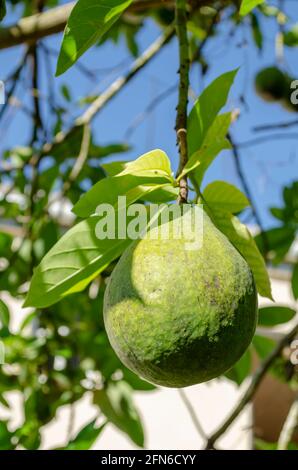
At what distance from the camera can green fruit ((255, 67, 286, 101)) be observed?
2703 millimetres

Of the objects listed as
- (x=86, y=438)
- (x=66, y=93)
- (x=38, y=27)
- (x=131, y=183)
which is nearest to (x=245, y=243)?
(x=131, y=183)

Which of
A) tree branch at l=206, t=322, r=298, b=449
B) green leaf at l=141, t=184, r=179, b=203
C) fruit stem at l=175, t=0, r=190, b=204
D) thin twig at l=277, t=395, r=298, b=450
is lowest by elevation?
thin twig at l=277, t=395, r=298, b=450

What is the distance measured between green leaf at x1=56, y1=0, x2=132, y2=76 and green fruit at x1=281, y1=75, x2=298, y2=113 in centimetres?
196

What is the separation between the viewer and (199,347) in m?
0.66

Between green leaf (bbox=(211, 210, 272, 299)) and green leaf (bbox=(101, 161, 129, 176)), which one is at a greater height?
green leaf (bbox=(101, 161, 129, 176))

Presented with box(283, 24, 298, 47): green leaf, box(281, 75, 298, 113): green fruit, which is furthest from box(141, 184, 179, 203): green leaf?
box(281, 75, 298, 113): green fruit

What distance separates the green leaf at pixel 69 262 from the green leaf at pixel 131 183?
0.02m

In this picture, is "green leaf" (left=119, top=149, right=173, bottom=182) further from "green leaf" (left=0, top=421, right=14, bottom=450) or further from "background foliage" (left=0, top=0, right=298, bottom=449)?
"green leaf" (left=0, top=421, right=14, bottom=450)

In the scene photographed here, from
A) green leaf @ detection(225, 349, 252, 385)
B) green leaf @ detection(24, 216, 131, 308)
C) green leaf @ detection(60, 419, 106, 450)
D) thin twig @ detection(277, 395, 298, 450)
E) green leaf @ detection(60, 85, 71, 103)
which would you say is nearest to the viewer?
green leaf @ detection(24, 216, 131, 308)

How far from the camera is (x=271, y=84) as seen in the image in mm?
2715

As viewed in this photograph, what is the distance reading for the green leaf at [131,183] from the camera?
2.47ft

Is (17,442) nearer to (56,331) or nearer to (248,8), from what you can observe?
(56,331)

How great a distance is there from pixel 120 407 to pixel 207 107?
0.99m

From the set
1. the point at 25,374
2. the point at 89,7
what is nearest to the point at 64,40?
the point at 89,7
